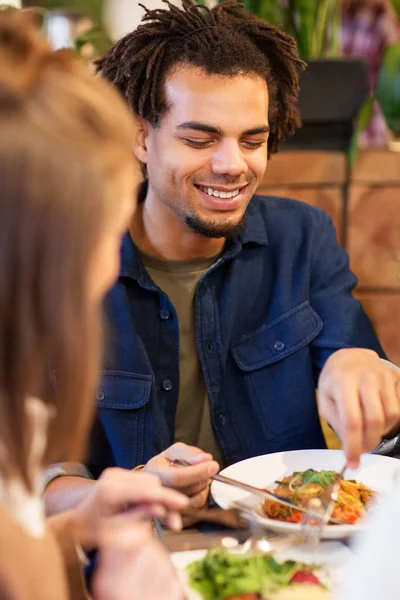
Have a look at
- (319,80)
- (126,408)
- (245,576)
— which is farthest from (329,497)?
(319,80)

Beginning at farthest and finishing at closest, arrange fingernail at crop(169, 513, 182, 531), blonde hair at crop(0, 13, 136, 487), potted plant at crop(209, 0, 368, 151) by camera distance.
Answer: potted plant at crop(209, 0, 368, 151), fingernail at crop(169, 513, 182, 531), blonde hair at crop(0, 13, 136, 487)

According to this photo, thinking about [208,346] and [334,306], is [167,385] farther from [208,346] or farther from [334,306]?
[334,306]

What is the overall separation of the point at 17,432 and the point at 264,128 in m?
1.02

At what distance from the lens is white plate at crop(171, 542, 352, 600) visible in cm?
90

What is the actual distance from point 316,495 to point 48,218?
0.63 meters

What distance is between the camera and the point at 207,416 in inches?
63.4

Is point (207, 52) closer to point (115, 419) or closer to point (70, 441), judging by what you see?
point (115, 419)

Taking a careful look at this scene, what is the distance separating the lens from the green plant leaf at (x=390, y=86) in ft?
8.16

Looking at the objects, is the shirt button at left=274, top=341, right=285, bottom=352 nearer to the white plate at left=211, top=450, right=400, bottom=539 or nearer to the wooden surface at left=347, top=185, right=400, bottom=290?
the white plate at left=211, top=450, right=400, bottom=539

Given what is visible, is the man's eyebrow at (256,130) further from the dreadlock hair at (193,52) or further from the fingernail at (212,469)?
the fingernail at (212,469)

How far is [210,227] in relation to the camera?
160cm

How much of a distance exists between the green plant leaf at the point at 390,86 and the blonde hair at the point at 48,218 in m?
1.92

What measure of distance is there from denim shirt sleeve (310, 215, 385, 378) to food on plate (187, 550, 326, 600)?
753mm

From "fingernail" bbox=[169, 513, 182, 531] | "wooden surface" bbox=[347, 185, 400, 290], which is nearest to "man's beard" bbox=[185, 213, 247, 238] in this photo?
"fingernail" bbox=[169, 513, 182, 531]
